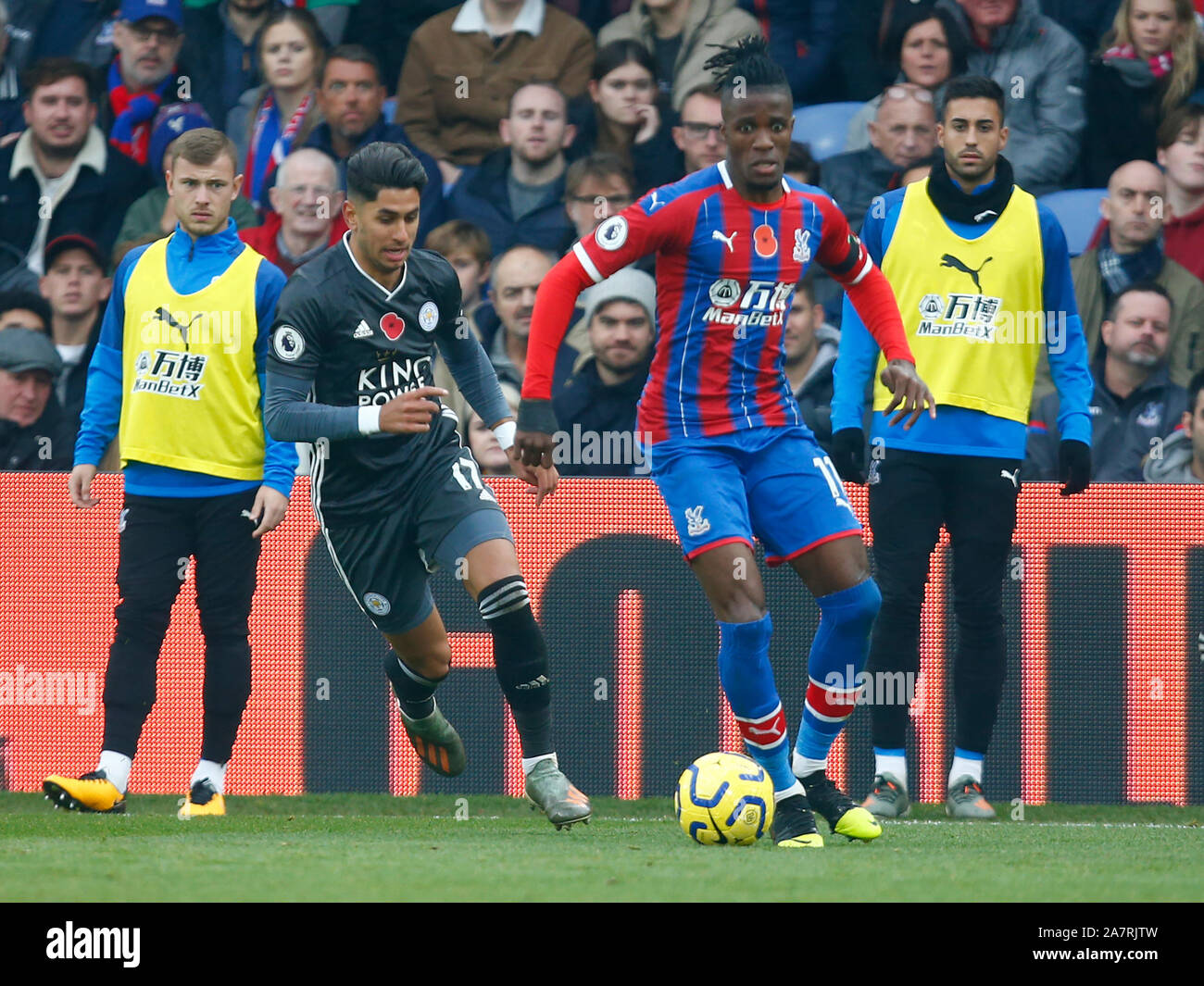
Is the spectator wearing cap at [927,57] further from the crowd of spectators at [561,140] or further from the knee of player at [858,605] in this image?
the knee of player at [858,605]

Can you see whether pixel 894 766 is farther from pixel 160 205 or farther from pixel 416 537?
pixel 160 205

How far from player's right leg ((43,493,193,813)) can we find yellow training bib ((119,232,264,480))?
0.64 feet

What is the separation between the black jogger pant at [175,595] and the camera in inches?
240

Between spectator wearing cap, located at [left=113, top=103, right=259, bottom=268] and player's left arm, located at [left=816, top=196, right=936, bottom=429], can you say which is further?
spectator wearing cap, located at [left=113, top=103, right=259, bottom=268]

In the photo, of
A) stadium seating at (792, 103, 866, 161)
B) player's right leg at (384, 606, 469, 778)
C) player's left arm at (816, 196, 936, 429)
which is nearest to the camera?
player's left arm at (816, 196, 936, 429)

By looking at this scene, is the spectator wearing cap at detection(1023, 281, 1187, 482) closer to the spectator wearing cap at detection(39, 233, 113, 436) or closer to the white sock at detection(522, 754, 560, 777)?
the white sock at detection(522, 754, 560, 777)

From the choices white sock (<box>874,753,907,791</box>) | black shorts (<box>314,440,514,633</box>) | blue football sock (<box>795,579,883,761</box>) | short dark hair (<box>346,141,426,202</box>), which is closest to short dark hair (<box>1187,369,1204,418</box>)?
white sock (<box>874,753,907,791</box>)

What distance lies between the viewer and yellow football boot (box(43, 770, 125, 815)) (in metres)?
5.78

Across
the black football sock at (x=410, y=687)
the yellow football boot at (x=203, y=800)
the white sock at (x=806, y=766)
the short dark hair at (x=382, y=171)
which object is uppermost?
the short dark hair at (x=382, y=171)

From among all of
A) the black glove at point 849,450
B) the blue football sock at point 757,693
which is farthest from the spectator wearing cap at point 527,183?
the blue football sock at point 757,693

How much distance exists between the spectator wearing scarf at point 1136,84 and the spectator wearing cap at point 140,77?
4.35 m

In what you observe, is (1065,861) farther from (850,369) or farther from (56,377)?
(56,377)

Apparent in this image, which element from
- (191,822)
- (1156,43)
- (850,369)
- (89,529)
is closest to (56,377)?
(89,529)

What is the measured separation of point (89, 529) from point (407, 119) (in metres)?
2.67
